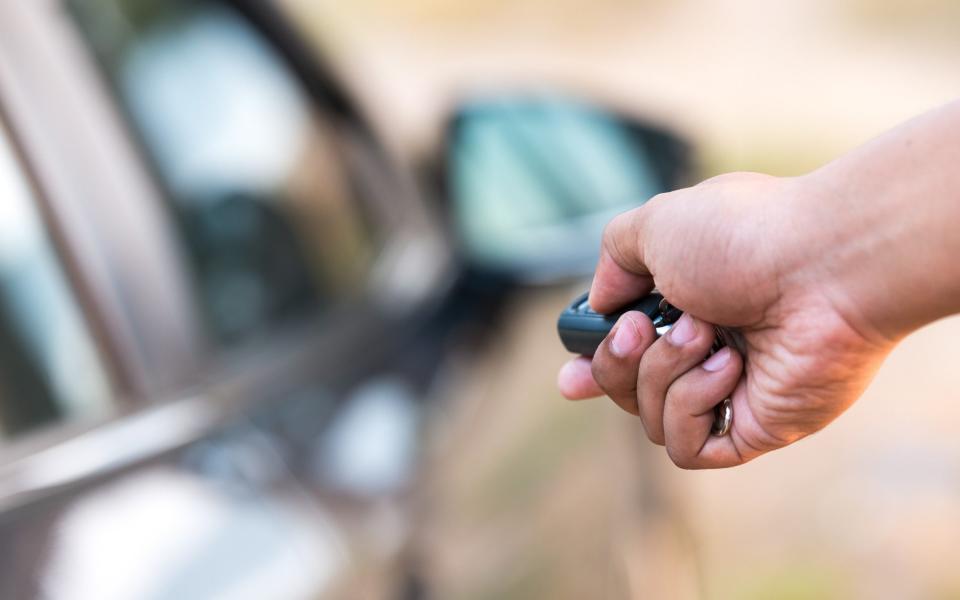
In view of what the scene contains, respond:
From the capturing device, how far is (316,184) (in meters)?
2.61

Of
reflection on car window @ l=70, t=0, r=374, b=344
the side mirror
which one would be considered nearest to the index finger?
reflection on car window @ l=70, t=0, r=374, b=344

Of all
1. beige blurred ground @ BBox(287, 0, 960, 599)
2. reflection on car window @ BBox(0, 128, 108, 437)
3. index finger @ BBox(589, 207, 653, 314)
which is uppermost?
reflection on car window @ BBox(0, 128, 108, 437)

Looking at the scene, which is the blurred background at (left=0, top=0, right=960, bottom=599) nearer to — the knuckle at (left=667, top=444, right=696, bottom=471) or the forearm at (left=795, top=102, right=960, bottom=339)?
the knuckle at (left=667, top=444, right=696, bottom=471)

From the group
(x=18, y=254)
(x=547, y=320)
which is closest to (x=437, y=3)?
(x=547, y=320)

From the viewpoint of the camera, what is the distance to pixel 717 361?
4.29 ft

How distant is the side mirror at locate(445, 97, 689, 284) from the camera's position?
9.82 feet

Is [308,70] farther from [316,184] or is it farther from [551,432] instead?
[551,432]

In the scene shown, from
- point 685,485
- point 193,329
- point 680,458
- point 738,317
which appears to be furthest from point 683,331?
point 685,485

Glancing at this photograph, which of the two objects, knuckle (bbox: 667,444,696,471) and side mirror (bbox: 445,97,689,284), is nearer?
knuckle (bbox: 667,444,696,471)

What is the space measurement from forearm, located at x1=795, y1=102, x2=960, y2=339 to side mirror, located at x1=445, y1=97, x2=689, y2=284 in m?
1.73

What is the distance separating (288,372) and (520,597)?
0.64m

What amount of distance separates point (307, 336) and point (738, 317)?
1.30 metres

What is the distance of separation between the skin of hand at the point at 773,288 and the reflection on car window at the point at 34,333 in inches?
35.8

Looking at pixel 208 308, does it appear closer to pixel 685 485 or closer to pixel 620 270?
pixel 620 270
